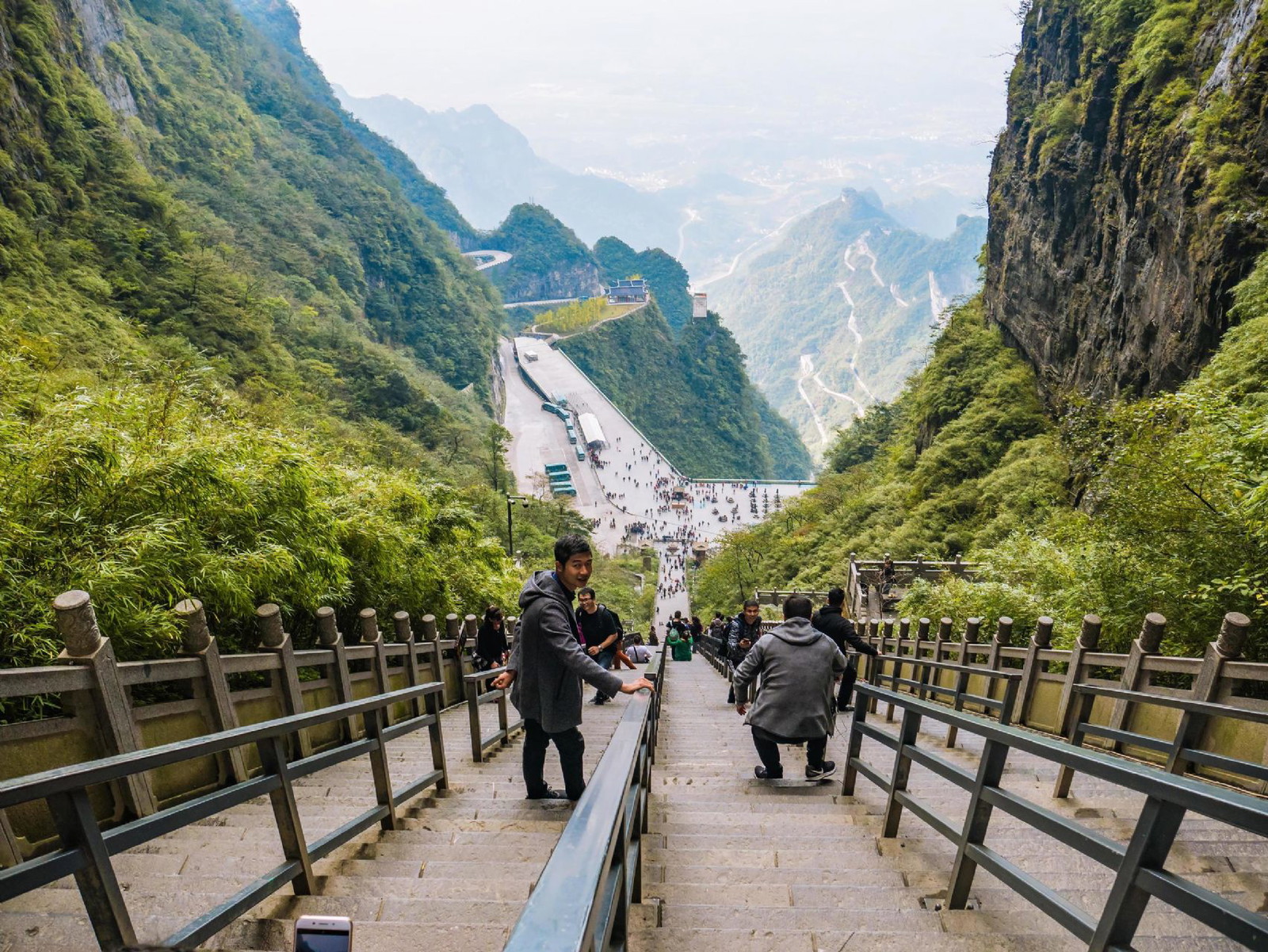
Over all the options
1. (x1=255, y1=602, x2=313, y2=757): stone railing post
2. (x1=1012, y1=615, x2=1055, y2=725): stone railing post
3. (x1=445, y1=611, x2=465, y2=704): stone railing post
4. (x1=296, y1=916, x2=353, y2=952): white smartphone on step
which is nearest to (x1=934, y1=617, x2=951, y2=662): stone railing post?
(x1=1012, y1=615, x2=1055, y2=725): stone railing post

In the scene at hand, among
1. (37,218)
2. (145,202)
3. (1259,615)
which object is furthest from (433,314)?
(1259,615)

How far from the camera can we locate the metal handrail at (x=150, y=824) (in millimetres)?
1587

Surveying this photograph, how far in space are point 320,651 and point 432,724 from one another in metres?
1.43

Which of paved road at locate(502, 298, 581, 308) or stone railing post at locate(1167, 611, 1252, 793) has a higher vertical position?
paved road at locate(502, 298, 581, 308)

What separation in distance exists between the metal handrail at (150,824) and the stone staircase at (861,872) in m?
1.24

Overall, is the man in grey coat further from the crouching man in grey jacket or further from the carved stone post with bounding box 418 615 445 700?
the carved stone post with bounding box 418 615 445 700

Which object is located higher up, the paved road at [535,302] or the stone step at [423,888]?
the paved road at [535,302]

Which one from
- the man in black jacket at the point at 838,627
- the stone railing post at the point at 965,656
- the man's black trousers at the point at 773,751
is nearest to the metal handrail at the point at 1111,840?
the man's black trousers at the point at 773,751

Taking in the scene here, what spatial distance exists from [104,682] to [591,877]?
301 cm

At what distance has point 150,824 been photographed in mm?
1856

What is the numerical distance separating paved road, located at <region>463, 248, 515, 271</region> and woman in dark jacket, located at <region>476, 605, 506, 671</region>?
136 m

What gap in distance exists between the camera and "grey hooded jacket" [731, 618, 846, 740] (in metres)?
4.70

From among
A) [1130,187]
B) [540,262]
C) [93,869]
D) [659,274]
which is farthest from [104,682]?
[659,274]

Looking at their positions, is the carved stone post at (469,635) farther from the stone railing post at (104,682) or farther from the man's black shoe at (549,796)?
the stone railing post at (104,682)
